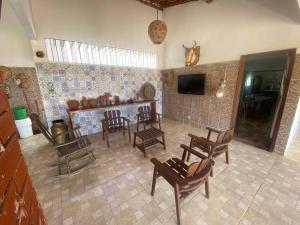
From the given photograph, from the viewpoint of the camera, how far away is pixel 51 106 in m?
3.29

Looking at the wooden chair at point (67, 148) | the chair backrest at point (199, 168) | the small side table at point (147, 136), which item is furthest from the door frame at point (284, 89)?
the wooden chair at point (67, 148)

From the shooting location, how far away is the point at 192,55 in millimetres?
3873

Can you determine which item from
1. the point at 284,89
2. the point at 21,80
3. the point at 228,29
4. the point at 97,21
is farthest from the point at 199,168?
the point at 21,80

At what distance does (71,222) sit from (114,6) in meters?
4.60

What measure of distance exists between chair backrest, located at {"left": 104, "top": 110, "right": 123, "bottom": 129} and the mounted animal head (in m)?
2.54

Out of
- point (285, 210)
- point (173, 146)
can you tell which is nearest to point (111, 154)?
point (173, 146)

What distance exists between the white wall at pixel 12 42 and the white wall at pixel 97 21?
2.46ft

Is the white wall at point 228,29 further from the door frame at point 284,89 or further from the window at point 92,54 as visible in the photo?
the window at point 92,54

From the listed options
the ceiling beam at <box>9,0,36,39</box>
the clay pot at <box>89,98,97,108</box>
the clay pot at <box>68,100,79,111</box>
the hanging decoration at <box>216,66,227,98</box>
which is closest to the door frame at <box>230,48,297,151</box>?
the hanging decoration at <box>216,66,227,98</box>

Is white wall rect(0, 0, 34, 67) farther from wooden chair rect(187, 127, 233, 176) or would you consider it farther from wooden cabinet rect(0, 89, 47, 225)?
wooden chair rect(187, 127, 233, 176)

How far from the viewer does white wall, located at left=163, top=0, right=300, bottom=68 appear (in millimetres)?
2472

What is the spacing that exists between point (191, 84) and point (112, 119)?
2457mm

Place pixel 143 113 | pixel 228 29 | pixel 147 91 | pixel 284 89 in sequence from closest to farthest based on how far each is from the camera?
1. pixel 284 89
2. pixel 228 29
3. pixel 143 113
4. pixel 147 91

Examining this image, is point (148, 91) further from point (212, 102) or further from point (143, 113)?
point (212, 102)
